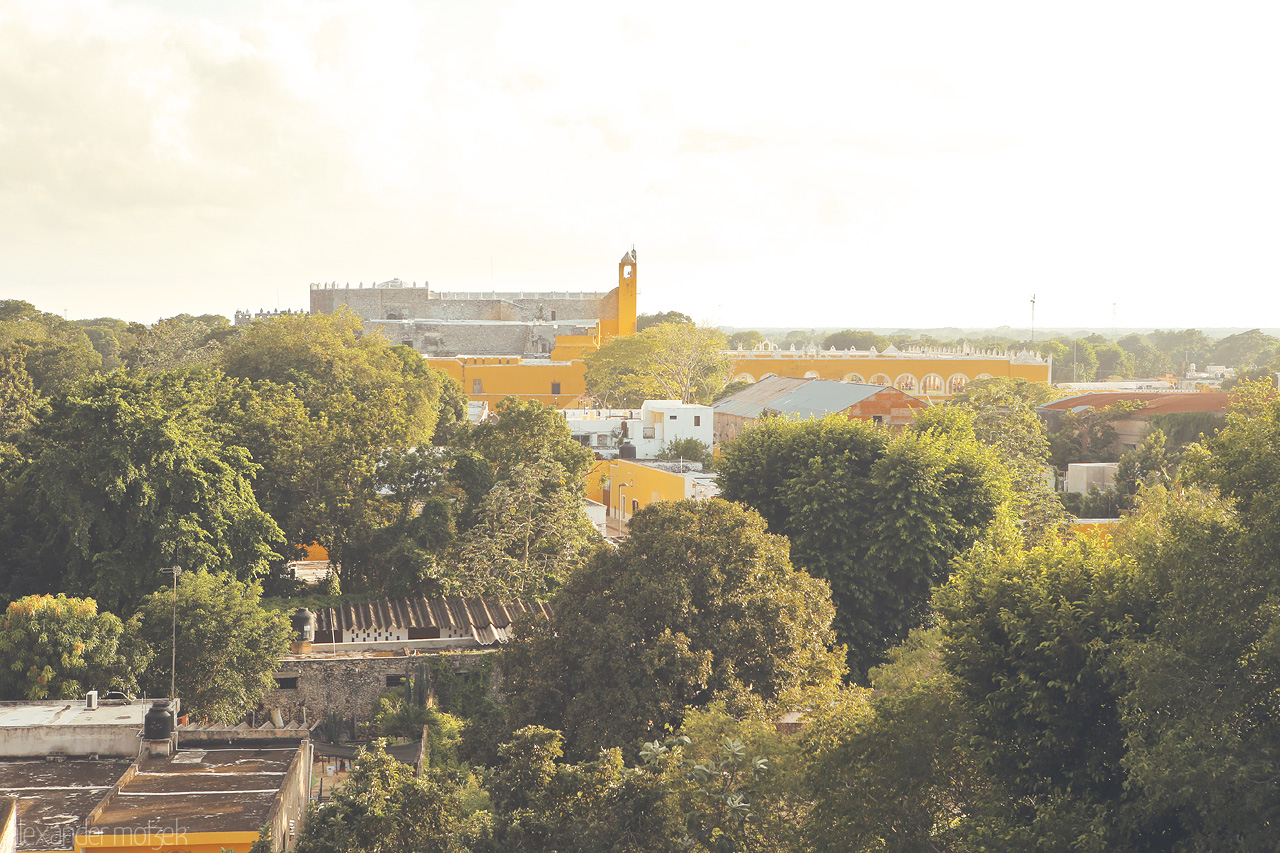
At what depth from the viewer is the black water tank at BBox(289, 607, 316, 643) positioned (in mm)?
18875

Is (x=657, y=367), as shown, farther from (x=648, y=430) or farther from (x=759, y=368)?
(x=648, y=430)

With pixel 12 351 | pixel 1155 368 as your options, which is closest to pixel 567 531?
pixel 12 351

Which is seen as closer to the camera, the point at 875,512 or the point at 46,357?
the point at 875,512

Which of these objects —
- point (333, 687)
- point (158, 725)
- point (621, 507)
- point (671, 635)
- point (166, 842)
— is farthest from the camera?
point (621, 507)

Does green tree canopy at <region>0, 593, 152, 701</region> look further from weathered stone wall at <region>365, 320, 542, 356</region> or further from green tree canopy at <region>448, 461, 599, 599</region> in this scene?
weathered stone wall at <region>365, 320, 542, 356</region>

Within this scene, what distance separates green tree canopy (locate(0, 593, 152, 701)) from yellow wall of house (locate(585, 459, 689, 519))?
1474 centimetres

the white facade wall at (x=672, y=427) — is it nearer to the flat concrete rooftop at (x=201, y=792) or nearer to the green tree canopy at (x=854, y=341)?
the flat concrete rooftop at (x=201, y=792)

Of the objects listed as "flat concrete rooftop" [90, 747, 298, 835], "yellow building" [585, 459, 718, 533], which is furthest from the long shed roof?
"flat concrete rooftop" [90, 747, 298, 835]

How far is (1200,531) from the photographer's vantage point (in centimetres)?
786

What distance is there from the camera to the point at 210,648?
53.6ft

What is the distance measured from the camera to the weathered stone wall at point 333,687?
18.3 metres

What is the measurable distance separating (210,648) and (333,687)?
2.66 metres

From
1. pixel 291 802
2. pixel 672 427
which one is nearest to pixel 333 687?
pixel 291 802

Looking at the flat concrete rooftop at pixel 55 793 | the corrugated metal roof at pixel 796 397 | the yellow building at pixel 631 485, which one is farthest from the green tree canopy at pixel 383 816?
the corrugated metal roof at pixel 796 397
